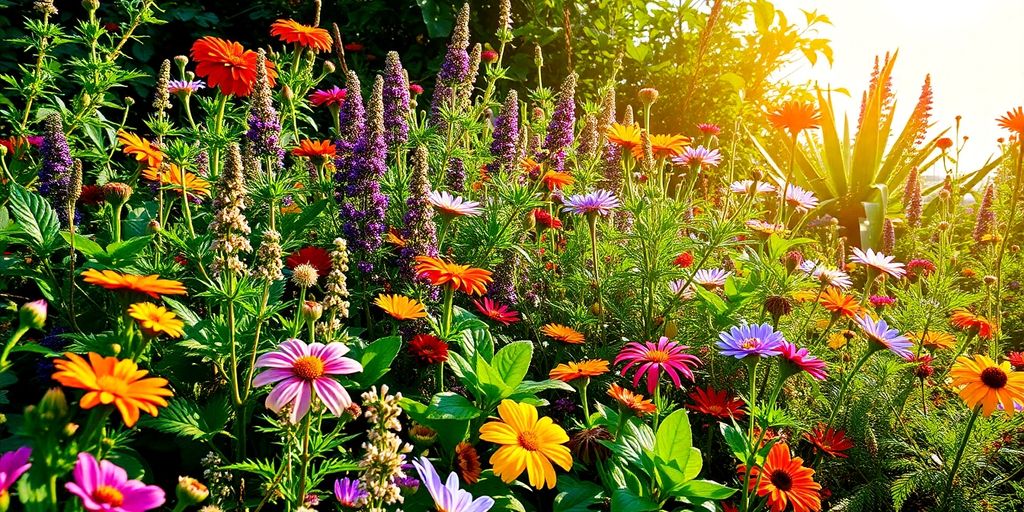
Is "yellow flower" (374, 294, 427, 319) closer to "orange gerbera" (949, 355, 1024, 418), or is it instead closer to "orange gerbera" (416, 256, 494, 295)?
"orange gerbera" (416, 256, 494, 295)

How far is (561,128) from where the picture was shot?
2383 millimetres

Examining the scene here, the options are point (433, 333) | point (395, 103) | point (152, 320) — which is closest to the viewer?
point (152, 320)

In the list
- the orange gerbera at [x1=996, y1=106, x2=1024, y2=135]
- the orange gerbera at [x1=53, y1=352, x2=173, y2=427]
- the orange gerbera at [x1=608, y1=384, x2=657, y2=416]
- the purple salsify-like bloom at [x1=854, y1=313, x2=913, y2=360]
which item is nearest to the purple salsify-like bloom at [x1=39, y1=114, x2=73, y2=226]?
the orange gerbera at [x1=53, y1=352, x2=173, y2=427]

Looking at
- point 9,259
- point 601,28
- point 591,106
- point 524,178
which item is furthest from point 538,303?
point 601,28

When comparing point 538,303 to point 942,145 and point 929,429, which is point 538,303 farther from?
point 942,145

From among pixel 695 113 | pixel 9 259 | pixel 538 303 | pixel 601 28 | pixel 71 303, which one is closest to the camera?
pixel 71 303

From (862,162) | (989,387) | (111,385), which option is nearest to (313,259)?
(111,385)

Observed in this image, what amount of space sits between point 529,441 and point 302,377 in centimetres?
42

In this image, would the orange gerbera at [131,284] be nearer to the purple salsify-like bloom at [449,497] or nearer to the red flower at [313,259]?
the purple salsify-like bloom at [449,497]

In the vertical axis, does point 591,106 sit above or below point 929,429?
above

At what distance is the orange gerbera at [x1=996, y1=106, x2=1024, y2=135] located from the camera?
212 cm

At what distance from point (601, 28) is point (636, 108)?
0.72 m

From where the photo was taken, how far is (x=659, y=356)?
142cm

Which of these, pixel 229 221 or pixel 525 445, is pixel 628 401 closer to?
pixel 525 445
